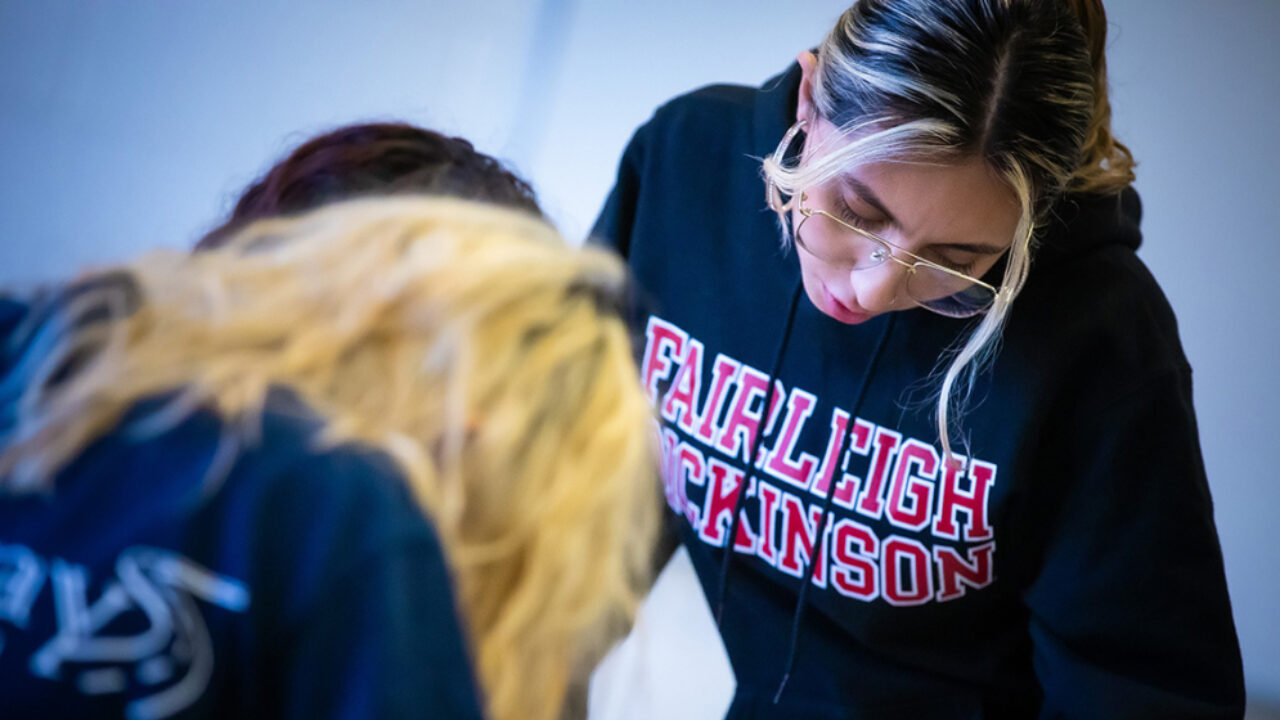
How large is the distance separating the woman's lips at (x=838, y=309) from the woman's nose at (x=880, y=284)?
0.04 meters

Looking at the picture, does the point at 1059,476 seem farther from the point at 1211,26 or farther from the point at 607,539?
the point at 1211,26

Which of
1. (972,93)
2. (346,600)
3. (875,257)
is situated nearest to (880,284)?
(875,257)

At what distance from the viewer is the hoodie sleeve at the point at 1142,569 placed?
0.97 meters

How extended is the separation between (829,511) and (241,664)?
0.72 metres

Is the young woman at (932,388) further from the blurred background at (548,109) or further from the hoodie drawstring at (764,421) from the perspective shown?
the blurred background at (548,109)

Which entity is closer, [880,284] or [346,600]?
[346,600]

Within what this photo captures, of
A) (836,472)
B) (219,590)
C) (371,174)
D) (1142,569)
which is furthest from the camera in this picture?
(836,472)

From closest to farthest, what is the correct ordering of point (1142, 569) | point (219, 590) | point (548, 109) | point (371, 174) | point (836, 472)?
1. point (219, 590)
2. point (371, 174)
3. point (1142, 569)
4. point (836, 472)
5. point (548, 109)

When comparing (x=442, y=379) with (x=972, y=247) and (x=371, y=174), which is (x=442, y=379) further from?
(x=972, y=247)

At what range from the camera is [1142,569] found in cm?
97

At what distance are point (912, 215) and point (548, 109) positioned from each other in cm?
120

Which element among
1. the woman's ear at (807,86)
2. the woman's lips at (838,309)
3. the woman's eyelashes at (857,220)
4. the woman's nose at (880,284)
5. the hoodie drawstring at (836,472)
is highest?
the woman's ear at (807,86)

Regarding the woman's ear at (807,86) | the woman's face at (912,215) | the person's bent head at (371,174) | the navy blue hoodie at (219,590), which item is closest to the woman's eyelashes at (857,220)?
the woman's face at (912,215)

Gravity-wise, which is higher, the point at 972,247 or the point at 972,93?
the point at 972,93
